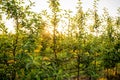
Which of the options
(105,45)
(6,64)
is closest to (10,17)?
(6,64)

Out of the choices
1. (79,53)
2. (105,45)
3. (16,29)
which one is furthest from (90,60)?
(16,29)

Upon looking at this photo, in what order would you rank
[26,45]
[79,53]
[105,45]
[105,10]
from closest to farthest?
[26,45] < [79,53] < [105,45] < [105,10]

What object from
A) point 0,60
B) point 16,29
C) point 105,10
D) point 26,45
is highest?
point 105,10

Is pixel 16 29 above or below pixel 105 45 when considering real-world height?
above

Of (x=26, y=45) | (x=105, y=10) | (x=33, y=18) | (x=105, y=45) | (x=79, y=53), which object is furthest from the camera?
(x=105, y=10)

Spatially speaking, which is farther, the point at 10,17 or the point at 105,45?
the point at 105,45

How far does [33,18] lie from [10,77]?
2.94 m

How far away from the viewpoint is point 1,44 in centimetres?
915

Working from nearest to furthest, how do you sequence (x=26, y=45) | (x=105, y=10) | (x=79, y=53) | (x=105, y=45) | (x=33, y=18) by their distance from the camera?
(x=26, y=45), (x=33, y=18), (x=79, y=53), (x=105, y=45), (x=105, y=10)

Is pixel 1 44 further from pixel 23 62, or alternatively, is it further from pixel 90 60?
pixel 90 60

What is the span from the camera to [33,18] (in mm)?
9719

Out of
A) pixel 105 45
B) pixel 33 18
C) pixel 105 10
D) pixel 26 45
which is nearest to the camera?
pixel 26 45

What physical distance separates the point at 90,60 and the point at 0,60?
398 inches

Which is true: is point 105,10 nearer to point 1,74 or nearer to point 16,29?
point 16,29
